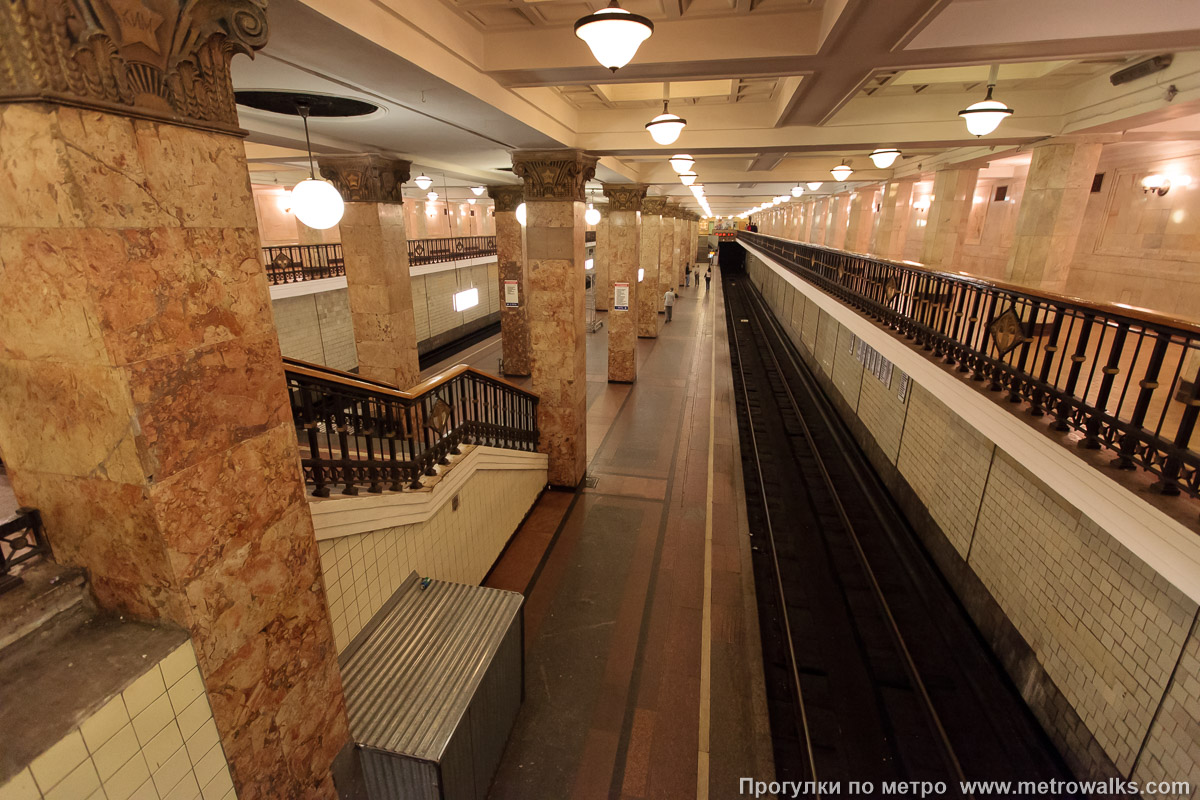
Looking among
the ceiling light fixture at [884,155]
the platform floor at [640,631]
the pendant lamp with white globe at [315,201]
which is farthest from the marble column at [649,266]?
the pendant lamp with white globe at [315,201]

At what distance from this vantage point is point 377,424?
448 cm

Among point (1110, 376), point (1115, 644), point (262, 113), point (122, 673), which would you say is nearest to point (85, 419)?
point (122, 673)

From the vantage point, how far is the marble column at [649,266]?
18.6 m

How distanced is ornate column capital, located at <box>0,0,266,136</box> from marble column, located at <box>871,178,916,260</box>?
14977 millimetres

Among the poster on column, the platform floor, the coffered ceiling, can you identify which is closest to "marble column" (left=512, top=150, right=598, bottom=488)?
the coffered ceiling

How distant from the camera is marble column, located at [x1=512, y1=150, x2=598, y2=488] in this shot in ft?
25.0

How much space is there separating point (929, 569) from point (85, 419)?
351 inches

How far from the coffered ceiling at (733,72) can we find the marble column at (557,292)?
447mm

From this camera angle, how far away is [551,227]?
770cm

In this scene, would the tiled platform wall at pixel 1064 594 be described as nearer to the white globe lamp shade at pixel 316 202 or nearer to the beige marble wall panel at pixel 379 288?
the white globe lamp shade at pixel 316 202

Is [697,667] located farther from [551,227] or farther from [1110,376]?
[551,227]

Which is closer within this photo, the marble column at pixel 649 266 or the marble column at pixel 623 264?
the marble column at pixel 623 264

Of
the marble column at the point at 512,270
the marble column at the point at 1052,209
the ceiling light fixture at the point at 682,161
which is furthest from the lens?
the marble column at the point at 512,270

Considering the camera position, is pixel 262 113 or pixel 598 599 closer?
pixel 262 113
